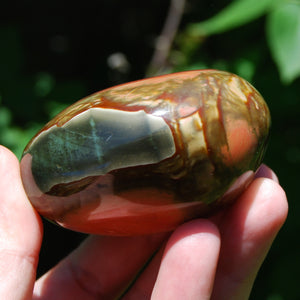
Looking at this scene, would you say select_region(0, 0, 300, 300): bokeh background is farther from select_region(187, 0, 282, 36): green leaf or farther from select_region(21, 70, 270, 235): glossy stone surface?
select_region(21, 70, 270, 235): glossy stone surface

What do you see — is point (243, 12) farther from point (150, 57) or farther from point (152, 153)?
point (150, 57)

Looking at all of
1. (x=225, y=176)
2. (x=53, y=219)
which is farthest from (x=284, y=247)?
(x=53, y=219)

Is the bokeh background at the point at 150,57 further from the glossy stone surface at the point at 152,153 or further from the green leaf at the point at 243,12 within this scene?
the glossy stone surface at the point at 152,153

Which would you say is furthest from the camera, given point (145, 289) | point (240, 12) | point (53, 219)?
point (240, 12)

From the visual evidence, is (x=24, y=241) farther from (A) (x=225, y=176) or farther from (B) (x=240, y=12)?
(B) (x=240, y=12)

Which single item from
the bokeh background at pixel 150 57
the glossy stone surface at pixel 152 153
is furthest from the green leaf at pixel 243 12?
the glossy stone surface at pixel 152 153

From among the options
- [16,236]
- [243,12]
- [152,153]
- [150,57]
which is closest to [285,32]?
[243,12]
